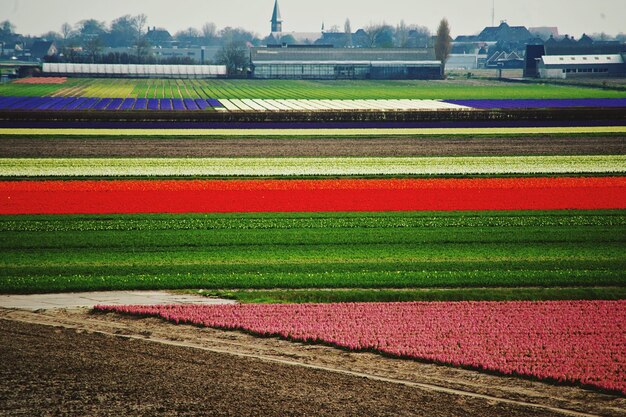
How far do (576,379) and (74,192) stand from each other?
75.8ft

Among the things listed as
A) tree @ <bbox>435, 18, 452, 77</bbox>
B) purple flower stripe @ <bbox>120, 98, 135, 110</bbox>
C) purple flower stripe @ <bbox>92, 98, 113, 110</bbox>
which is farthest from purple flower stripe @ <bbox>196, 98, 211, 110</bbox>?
tree @ <bbox>435, 18, 452, 77</bbox>

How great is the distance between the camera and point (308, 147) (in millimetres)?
48969

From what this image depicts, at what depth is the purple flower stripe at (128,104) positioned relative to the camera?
78.7 m

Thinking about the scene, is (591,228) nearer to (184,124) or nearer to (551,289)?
(551,289)

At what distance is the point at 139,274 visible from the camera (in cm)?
2311

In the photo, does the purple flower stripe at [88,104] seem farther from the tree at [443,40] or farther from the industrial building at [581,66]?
the tree at [443,40]

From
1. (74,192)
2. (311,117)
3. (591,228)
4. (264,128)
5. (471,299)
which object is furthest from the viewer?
(311,117)

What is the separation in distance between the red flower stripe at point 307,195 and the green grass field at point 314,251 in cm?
130

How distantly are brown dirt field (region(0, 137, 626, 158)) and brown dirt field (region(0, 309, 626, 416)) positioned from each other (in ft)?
92.1

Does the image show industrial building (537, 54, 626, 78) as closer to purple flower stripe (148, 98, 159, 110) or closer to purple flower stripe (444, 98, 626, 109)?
purple flower stripe (444, 98, 626, 109)

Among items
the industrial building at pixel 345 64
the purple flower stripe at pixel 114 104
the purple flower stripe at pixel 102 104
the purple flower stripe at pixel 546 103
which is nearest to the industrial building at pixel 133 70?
the industrial building at pixel 345 64

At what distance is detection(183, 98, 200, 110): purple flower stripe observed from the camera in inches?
→ 3063

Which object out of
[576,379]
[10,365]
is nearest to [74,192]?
[10,365]

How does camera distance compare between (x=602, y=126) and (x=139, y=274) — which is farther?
(x=602, y=126)
